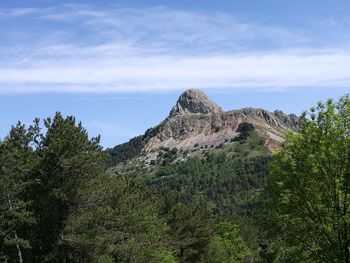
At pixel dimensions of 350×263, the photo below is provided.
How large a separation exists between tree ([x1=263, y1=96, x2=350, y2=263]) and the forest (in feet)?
0.14

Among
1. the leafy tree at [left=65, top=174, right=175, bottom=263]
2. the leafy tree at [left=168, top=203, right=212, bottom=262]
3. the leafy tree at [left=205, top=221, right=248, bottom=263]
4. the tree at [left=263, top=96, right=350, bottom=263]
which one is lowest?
the leafy tree at [left=205, top=221, right=248, bottom=263]

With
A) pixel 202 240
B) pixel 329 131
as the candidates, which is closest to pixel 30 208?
pixel 329 131

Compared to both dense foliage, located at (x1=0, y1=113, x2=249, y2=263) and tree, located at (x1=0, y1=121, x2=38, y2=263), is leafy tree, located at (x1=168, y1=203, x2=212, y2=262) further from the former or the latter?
tree, located at (x1=0, y1=121, x2=38, y2=263)

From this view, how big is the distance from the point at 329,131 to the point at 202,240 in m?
52.9

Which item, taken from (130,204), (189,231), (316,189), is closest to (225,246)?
(189,231)

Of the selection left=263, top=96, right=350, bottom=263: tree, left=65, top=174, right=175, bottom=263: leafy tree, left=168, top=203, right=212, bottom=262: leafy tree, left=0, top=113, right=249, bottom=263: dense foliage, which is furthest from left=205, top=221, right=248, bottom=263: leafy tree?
left=263, top=96, right=350, bottom=263: tree

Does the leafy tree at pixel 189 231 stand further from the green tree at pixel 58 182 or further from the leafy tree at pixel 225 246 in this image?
the green tree at pixel 58 182

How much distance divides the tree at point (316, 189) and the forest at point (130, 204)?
0.04 m

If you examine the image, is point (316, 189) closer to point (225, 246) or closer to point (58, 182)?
point (58, 182)

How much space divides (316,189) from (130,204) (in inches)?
954

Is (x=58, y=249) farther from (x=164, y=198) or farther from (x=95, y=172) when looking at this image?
(x=164, y=198)

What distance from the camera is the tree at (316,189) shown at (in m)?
20.5

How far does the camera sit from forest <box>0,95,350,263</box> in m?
21.0

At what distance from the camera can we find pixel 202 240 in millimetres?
71500
